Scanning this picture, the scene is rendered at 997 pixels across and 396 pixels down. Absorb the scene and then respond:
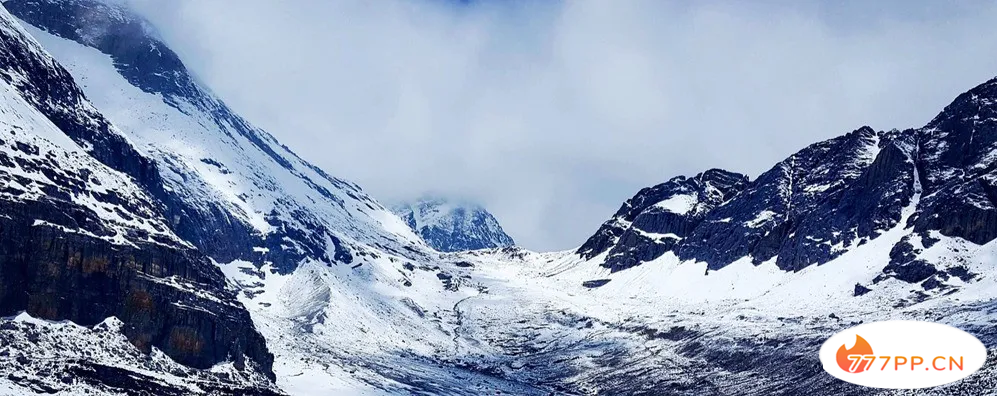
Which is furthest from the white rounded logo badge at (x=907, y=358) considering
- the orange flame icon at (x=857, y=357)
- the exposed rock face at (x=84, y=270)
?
the exposed rock face at (x=84, y=270)

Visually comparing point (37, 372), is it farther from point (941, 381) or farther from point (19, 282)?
point (941, 381)

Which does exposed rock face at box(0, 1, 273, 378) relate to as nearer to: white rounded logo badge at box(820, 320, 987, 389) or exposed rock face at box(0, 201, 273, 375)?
exposed rock face at box(0, 201, 273, 375)

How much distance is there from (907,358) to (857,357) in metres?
17.2

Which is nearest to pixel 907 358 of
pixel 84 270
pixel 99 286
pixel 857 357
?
pixel 857 357

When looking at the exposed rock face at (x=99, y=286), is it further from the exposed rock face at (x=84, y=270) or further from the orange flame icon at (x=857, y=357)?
the orange flame icon at (x=857, y=357)

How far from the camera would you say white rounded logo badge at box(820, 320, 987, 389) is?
15825 cm

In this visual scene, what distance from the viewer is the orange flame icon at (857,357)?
166750mm

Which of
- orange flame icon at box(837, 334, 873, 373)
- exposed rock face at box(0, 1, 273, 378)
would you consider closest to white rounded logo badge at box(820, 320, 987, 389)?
orange flame icon at box(837, 334, 873, 373)

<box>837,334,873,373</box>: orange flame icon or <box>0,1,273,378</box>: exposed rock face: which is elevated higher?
<box>0,1,273,378</box>: exposed rock face

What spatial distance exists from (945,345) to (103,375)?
12352 centimetres

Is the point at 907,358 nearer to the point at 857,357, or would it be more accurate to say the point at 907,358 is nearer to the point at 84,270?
the point at 857,357

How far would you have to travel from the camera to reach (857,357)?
570 feet

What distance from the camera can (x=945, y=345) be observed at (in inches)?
6978

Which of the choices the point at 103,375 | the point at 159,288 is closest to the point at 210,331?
the point at 159,288
